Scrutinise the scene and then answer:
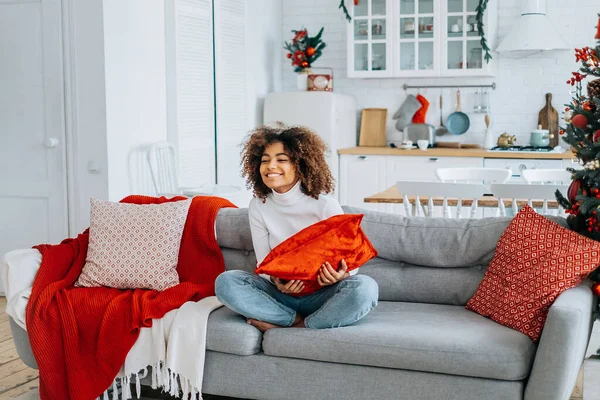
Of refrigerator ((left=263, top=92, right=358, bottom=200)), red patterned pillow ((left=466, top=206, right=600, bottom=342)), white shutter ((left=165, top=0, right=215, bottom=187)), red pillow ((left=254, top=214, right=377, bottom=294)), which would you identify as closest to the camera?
red patterned pillow ((left=466, top=206, right=600, bottom=342))

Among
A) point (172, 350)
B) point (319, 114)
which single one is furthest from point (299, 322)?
point (319, 114)

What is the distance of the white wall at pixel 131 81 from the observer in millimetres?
4871

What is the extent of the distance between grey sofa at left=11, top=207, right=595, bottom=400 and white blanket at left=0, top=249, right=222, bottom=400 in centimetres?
5

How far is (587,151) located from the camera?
9.93 feet

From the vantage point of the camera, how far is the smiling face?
3205 millimetres

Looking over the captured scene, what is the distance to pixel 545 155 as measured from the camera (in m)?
6.18

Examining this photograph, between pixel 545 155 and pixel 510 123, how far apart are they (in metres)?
0.76

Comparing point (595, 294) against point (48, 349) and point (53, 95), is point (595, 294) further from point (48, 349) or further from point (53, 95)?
point (53, 95)

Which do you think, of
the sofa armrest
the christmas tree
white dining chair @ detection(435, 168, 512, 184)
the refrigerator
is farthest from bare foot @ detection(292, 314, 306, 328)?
the refrigerator

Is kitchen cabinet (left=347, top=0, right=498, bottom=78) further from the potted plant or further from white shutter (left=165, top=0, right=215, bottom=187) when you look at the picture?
white shutter (left=165, top=0, right=215, bottom=187)

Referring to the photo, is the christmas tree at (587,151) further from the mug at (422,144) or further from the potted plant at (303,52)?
the potted plant at (303,52)

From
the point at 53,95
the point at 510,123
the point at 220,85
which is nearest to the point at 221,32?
the point at 220,85

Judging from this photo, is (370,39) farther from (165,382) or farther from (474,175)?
(165,382)

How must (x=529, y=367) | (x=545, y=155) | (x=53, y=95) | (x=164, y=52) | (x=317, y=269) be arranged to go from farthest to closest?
(x=545, y=155) → (x=164, y=52) → (x=53, y=95) → (x=317, y=269) → (x=529, y=367)
